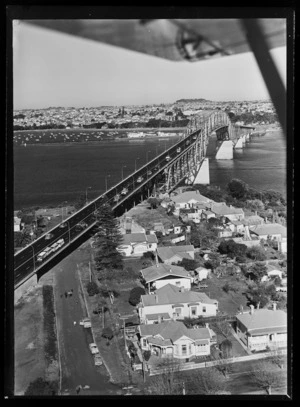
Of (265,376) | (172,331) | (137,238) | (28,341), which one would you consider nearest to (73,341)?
(28,341)

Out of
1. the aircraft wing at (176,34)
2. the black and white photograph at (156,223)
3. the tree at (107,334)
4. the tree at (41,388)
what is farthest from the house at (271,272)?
the tree at (41,388)

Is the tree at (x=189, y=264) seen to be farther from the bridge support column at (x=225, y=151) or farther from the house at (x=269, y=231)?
the bridge support column at (x=225, y=151)

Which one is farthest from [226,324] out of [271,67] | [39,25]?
[39,25]

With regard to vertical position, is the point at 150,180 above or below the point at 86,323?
above

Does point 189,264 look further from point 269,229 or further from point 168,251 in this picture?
point 269,229

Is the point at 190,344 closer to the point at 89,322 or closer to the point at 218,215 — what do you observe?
the point at 89,322
